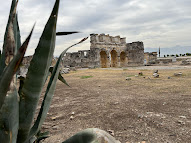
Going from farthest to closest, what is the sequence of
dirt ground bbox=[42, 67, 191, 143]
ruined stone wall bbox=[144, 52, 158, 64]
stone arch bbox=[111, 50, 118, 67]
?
ruined stone wall bbox=[144, 52, 158, 64]
stone arch bbox=[111, 50, 118, 67]
dirt ground bbox=[42, 67, 191, 143]

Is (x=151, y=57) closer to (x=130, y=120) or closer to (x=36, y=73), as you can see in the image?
(x=130, y=120)

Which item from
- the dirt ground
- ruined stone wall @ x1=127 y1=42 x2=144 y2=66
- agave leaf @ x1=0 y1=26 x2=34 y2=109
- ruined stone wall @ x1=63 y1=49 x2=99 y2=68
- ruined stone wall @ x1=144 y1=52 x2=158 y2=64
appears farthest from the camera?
ruined stone wall @ x1=144 y1=52 x2=158 y2=64

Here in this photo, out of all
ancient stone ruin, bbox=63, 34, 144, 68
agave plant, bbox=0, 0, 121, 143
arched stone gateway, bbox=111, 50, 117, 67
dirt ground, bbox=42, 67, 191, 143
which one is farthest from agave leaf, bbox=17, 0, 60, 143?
arched stone gateway, bbox=111, 50, 117, 67

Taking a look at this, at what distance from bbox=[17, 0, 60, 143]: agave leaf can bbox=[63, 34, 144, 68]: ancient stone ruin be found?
14.7 metres

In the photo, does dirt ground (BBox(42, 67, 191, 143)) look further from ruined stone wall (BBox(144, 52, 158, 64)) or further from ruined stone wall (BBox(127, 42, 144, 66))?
ruined stone wall (BBox(144, 52, 158, 64))

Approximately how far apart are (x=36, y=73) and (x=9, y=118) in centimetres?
20

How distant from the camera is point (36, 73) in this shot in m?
0.67

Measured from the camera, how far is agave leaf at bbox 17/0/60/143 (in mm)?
637

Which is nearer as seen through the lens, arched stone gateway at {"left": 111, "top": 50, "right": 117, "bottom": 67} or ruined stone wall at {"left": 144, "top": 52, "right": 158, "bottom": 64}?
arched stone gateway at {"left": 111, "top": 50, "right": 117, "bottom": 67}

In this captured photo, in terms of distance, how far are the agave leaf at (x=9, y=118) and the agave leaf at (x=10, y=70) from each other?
0.02 meters

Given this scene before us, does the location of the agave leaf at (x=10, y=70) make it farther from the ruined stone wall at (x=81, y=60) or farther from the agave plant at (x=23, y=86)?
the ruined stone wall at (x=81, y=60)

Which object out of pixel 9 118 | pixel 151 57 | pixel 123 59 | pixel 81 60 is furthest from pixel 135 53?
pixel 9 118

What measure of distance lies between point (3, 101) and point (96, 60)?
587 inches

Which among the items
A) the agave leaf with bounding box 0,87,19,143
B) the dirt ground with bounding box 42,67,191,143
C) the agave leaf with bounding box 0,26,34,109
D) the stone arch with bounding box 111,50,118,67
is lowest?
the dirt ground with bounding box 42,67,191,143
